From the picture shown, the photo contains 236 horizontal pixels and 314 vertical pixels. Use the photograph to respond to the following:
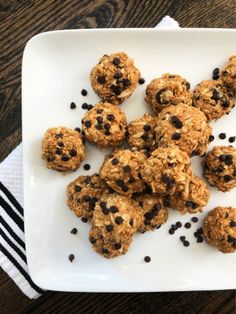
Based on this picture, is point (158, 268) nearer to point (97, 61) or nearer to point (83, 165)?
point (83, 165)

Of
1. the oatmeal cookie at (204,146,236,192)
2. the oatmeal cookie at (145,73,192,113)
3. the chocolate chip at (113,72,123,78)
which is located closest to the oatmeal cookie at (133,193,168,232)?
the oatmeal cookie at (204,146,236,192)

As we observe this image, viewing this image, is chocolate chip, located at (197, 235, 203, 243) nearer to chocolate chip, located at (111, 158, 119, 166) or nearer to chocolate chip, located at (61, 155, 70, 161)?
chocolate chip, located at (111, 158, 119, 166)

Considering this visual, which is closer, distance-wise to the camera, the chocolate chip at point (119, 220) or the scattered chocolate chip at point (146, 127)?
the chocolate chip at point (119, 220)

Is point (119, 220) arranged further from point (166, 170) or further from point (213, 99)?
point (213, 99)

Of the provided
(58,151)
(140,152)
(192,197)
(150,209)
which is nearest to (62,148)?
(58,151)

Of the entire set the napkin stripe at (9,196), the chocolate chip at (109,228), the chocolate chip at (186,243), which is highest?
the napkin stripe at (9,196)

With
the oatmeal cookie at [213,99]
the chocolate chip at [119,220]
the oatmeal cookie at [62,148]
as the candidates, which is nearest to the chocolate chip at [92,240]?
the chocolate chip at [119,220]

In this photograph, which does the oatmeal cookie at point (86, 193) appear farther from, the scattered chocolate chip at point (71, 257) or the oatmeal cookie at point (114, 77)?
the oatmeal cookie at point (114, 77)
